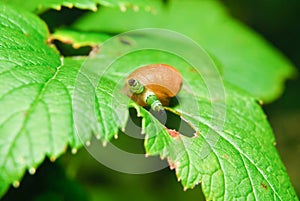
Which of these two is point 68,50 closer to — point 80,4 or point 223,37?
point 80,4

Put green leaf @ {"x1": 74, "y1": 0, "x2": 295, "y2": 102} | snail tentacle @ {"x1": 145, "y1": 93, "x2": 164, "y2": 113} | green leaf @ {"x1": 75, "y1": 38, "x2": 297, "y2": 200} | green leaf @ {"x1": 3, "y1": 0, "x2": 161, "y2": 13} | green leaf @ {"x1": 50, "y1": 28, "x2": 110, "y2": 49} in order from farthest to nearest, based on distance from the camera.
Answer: green leaf @ {"x1": 74, "y1": 0, "x2": 295, "y2": 102}
green leaf @ {"x1": 50, "y1": 28, "x2": 110, "y2": 49}
green leaf @ {"x1": 3, "y1": 0, "x2": 161, "y2": 13}
snail tentacle @ {"x1": 145, "y1": 93, "x2": 164, "y2": 113}
green leaf @ {"x1": 75, "y1": 38, "x2": 297, "y2": 200}

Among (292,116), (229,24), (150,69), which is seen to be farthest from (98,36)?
(292,116)

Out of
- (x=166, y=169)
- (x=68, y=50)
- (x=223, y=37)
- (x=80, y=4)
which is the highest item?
(x=80, y=4)

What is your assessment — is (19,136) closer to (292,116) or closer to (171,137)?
(171,137)

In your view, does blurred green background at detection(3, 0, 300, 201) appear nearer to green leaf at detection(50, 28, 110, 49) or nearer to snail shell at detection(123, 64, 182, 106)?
green leaf at detection(50, 28, 110, 49)

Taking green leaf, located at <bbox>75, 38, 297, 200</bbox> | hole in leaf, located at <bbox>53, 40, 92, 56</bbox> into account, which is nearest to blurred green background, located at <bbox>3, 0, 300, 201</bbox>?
hole in leaf, located at <bbox>53, 40, 92, 56</bbox>

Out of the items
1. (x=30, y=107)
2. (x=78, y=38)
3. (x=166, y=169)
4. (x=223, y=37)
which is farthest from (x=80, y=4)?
(x=166, y=169)
